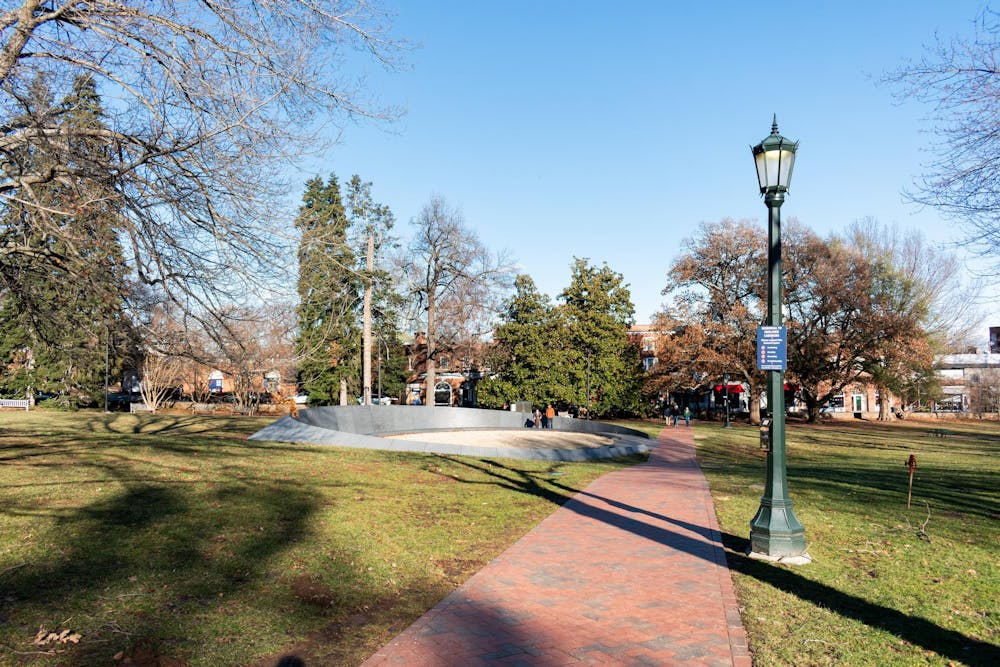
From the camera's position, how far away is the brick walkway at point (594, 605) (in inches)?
195

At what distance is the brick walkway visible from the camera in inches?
195

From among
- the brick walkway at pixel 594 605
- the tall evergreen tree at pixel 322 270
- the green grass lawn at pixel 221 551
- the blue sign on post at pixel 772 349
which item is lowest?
the brick walkway at pixel 594 605

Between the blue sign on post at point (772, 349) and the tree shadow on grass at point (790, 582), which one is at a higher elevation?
the blue sign on post at point (772, 349)

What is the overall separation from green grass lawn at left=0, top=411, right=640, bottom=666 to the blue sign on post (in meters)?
3.86

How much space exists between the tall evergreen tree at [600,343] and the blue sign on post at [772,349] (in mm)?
36616

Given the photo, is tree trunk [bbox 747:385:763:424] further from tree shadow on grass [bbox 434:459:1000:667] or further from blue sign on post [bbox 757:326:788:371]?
blue sign on post [bbox 757:326:788:371]

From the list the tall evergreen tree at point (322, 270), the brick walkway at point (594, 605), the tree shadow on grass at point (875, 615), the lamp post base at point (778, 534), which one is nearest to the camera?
the brick walkway at point (594, 605)

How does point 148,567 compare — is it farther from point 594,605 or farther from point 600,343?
point 600,343

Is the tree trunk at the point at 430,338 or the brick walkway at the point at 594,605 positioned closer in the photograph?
the brick walkway at the point at 594,605

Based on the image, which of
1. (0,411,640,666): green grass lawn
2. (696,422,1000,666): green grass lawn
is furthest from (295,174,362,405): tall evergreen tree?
(696,422,1000,666): green grass lawn

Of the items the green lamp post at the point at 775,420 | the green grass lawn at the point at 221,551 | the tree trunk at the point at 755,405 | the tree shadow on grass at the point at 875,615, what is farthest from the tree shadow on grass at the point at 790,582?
the tree trunk at the point at 755,405

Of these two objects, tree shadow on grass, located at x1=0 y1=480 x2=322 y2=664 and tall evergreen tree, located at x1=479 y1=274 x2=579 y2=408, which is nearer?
tree shadow on grass, located at x1=0 y1=480 x2=322 y2=664

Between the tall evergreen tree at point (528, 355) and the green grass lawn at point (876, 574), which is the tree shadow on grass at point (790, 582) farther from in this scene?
the tall evergreen tree at point (528, 355)

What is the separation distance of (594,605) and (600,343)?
142 ft
